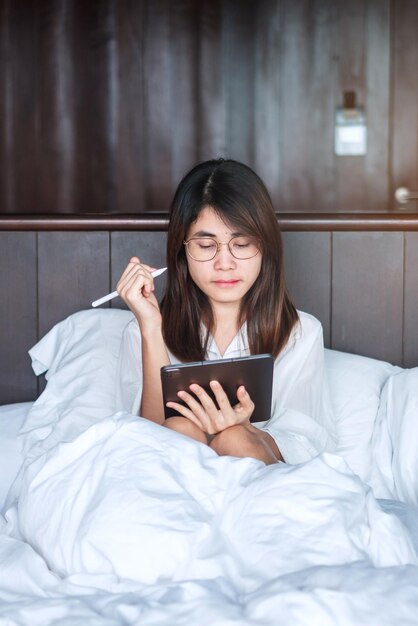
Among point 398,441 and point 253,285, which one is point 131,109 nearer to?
point 253,285

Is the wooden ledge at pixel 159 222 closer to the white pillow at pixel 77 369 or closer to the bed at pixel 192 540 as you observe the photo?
the white pillow at pixel 77 369

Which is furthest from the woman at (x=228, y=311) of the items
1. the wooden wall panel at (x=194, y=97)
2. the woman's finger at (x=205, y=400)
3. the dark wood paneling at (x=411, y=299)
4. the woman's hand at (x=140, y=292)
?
the wooden wall panel at (x=194, y=97)

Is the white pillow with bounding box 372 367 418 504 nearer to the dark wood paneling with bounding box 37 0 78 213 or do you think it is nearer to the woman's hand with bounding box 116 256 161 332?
the woman's hand with bounding box 116 256 161 332

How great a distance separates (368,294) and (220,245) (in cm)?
52

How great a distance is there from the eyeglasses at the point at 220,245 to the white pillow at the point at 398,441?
1.39 ft

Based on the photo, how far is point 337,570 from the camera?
91 cm

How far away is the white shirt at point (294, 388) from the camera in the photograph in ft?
4.94

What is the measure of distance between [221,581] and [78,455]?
36cm

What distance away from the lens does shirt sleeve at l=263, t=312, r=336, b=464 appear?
153 centimetres

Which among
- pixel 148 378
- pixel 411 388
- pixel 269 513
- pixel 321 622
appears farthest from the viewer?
pixel 411 388

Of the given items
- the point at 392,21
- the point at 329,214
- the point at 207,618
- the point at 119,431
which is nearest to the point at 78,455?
the point at 119,431

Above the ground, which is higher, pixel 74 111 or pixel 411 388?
pixel 74 111

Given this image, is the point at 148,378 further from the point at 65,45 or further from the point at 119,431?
the point at 65,45

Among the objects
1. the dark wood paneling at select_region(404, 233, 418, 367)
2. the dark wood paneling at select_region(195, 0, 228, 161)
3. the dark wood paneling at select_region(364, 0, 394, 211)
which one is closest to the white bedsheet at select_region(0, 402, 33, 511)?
the dark wood paneling at select_region(404, 233, 418, 367)
